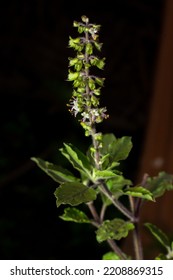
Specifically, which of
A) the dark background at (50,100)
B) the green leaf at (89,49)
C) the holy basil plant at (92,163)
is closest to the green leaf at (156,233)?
the holy basil plant at (92,163)

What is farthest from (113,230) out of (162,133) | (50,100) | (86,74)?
(50,100)

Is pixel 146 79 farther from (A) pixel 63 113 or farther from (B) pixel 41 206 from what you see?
(B) pixel 41 206

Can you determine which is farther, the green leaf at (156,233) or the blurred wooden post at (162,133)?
the blurred wooden post at (162,133)

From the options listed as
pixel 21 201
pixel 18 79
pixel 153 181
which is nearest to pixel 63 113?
pixel 18 79

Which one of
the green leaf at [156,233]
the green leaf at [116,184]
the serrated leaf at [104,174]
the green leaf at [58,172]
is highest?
the green leaf at [58,172]

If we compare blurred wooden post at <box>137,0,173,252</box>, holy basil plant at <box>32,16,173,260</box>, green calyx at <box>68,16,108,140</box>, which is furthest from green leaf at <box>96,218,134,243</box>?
blurred wooden post at <box>137,0,173,252</box>

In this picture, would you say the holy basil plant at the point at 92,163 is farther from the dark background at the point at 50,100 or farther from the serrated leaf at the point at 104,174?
the dark background at the point at 50,100

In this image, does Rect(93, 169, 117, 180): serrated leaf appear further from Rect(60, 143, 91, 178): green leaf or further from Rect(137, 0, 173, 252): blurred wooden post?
Rect(137, 0, 173, 252): blurred wooden post
